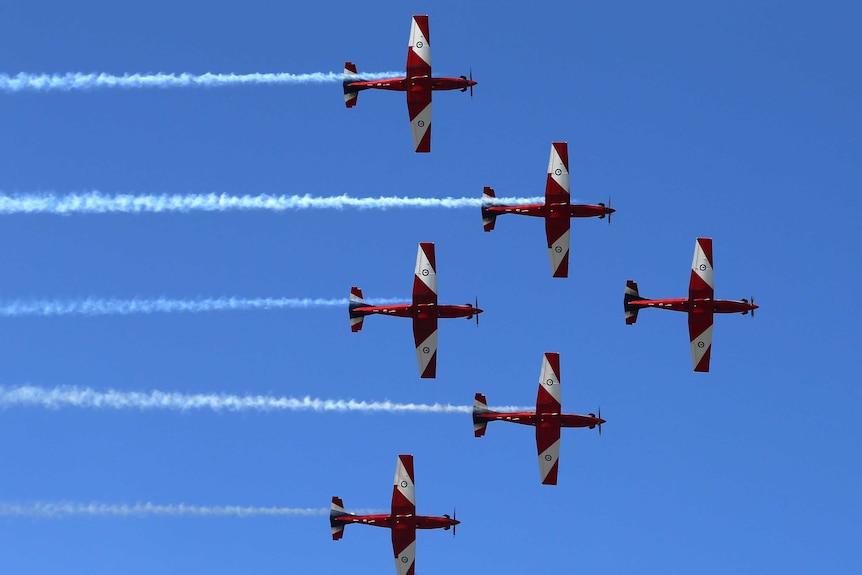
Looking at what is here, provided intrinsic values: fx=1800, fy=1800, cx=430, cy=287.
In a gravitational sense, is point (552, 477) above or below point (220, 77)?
below

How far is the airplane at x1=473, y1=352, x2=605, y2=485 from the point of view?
105500 millimetres

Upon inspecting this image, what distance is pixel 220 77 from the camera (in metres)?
100

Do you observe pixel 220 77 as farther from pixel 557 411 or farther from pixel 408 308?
pixel 557 411

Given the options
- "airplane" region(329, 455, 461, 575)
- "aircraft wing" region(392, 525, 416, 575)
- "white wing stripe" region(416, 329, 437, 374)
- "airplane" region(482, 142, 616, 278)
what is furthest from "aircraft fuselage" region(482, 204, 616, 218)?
"aircraft wing" region(392, 525, 416, 575)

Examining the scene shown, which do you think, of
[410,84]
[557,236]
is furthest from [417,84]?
[557,236]

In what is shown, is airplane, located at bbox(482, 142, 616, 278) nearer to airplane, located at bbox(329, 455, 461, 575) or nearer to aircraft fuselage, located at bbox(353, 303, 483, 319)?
aircraft fuselage, located at bbox(353, 303, 483, 319)

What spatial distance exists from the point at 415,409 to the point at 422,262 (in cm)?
898

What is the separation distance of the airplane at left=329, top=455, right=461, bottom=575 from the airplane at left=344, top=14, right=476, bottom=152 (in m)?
19.1

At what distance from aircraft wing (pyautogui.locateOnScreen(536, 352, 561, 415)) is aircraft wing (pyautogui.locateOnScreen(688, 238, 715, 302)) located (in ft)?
29.3

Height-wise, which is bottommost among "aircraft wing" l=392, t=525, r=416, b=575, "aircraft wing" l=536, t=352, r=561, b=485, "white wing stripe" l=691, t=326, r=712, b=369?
"aircraft wing" l=392, t=525, r=416, b=575

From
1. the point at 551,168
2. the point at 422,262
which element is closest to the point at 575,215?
the point at 551,168

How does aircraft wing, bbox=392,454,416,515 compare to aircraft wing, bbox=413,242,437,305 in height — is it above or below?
below

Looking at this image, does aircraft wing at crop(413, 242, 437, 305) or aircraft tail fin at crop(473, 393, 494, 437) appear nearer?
aircraft wing at crop(413, 242, 437, 305)

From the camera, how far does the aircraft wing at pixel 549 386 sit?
348ft
